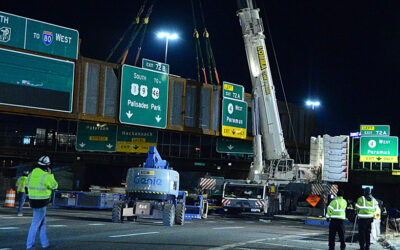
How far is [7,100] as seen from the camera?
2708 cm

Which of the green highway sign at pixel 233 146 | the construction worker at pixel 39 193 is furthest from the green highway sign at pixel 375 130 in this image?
the construction worker at pixel 39 193

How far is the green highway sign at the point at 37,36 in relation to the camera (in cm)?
2672

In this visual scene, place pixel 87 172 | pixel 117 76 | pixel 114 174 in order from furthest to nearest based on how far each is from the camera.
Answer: pixel 114 174 → pixel 87 172 → pixel 117 76

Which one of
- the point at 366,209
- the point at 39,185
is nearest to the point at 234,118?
the point at 366,209

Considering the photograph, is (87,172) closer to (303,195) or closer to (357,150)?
(357,150)

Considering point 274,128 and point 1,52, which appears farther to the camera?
point 274,128

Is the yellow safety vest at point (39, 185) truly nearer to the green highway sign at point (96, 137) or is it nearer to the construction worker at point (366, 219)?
the construction worker at point (366, 219)

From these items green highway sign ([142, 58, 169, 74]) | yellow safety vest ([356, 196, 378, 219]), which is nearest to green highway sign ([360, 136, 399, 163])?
green highway sign ([142, 58, 169, 74])

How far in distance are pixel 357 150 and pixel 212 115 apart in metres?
30.1

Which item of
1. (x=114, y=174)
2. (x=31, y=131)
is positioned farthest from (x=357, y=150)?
(x=31, y=131)

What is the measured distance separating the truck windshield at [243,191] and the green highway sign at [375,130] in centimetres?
2729

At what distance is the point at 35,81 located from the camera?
27.8 metres

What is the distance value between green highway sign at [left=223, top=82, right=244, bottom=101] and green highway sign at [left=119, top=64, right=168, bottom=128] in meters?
5.02

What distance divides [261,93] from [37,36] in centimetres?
1332
